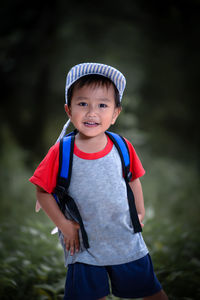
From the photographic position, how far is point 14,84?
5879mm

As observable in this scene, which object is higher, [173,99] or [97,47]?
[97,47]

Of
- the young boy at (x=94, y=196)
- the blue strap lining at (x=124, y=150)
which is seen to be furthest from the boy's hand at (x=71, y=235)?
the blue strap lining at (x=124, y=150)

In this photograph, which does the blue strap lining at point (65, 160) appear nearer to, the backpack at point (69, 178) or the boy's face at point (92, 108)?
the backpack at point (69, 178)

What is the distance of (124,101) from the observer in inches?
197

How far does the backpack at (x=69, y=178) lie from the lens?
1.71 meters

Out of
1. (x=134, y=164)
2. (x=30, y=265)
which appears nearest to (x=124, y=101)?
(x=30, y=265)

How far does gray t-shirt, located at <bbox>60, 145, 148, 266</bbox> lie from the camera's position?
172cm

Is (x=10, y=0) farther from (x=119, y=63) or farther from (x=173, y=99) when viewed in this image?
(x=173, y=99)

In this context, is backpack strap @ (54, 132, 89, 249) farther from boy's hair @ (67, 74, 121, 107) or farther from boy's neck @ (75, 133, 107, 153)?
boy's hair @ (67, 74, 121, 107)

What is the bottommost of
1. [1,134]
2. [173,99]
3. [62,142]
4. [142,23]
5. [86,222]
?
[86,222]

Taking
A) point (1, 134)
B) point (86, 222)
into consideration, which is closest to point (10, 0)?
point (1, 134)

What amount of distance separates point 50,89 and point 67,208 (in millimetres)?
4520

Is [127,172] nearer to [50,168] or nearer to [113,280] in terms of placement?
[50,168]

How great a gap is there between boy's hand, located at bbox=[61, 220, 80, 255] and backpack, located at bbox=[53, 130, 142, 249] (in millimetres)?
42
